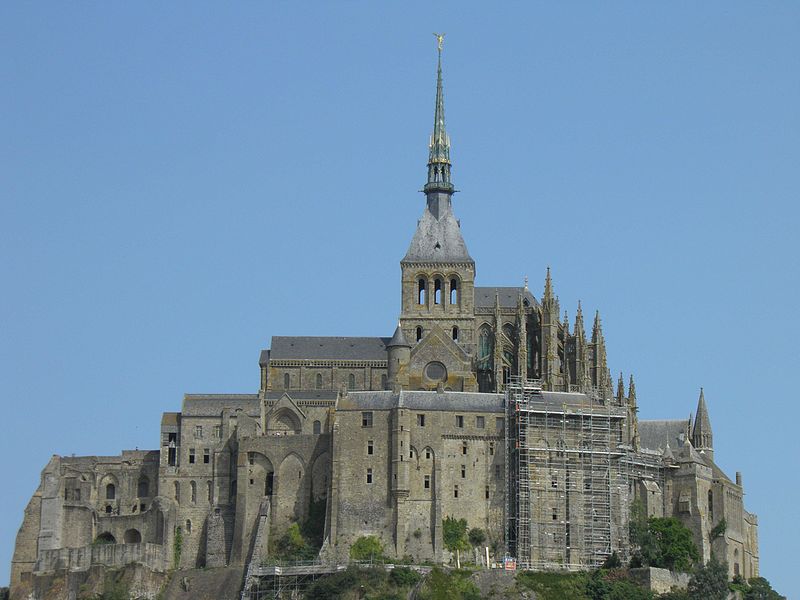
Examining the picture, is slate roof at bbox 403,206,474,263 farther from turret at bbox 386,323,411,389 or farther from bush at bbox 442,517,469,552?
bush at bbox 442,517,469,552

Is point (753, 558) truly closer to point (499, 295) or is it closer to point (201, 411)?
point (499, 295)

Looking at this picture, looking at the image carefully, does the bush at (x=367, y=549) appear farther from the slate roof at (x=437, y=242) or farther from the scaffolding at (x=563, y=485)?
the slate roof at (x=437, y=242)

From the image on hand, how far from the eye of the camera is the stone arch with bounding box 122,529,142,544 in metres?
140

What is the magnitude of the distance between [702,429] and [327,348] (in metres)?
24.4

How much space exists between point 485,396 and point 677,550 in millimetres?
14728

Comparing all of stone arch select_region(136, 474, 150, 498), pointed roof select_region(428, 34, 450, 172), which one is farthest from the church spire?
stone arch select_region(136, 474, 150, 498)

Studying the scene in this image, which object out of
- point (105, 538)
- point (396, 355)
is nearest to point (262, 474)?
point (105, 538)

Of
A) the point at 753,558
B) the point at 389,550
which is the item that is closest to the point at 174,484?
the point at 389,550

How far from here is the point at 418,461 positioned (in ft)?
444

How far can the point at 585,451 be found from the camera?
442ft

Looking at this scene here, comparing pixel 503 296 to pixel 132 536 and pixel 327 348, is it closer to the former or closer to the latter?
pixel 327 348

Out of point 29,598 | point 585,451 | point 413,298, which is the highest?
point 413,298

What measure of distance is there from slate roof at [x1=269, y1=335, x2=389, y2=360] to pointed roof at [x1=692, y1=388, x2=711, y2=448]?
20.4m

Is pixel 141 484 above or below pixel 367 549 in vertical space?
above
